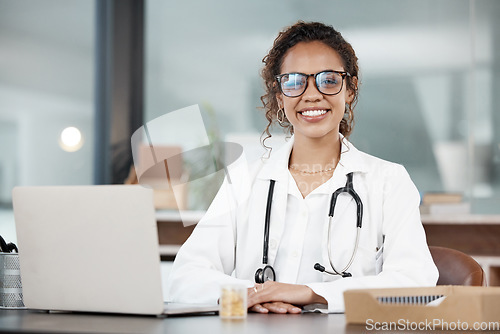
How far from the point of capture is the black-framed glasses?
1958 millimetres

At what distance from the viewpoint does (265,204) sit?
6.61 feet

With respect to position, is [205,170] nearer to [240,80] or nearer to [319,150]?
[240,80]

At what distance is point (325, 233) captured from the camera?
1901 millimetres

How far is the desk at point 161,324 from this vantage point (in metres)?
1.15


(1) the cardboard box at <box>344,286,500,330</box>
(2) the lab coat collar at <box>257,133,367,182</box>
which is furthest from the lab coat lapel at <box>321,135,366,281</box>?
(1) the cardboard box at <box>344,286,500,330</box>

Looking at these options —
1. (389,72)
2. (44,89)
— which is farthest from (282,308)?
(44,89)

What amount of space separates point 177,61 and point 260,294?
10.8 ft

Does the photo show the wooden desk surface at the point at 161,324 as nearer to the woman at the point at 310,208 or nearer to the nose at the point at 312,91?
the woman at the point at 310,208

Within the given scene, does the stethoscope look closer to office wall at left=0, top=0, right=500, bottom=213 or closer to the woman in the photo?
the woman

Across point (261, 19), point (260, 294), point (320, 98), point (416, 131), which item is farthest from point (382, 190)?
point (261, 19)

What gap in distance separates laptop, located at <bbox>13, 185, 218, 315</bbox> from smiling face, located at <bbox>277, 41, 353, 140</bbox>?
78cm

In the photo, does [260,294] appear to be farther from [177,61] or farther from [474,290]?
[177,61]

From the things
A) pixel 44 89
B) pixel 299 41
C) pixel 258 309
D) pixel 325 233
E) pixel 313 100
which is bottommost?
pixel 258 309

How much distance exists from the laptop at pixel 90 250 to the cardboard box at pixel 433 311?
13.6 inches
